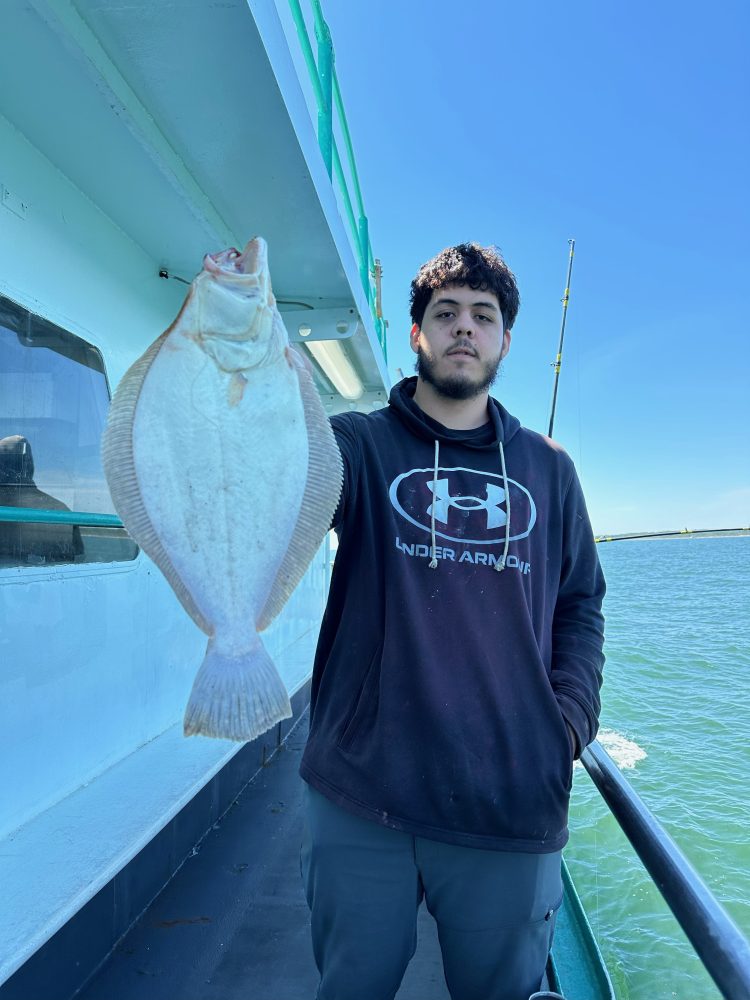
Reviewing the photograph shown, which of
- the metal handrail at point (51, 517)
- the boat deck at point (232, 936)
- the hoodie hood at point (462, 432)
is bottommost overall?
the boat deck at point (232, 936)

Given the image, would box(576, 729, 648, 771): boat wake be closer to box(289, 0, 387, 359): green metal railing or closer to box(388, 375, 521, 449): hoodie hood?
box(289, 0, 387, 359): green metal railing

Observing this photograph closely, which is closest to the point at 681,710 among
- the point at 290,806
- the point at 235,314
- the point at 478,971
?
the point at 290,806

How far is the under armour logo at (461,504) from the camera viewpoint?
67.7 inches

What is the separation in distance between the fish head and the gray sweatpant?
1.11m

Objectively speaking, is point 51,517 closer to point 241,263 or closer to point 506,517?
point 241,263

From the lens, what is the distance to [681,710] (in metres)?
11.2

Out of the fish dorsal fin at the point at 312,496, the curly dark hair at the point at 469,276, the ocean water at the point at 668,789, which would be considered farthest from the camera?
the ocean water at the point at 668,789

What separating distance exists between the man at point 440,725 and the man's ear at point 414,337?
30 centimetres

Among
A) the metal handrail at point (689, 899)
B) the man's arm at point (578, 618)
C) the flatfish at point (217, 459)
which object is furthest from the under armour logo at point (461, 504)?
the metal handrail at point (689, 899)

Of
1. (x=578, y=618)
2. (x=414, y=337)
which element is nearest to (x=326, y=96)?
(x=414, y=337)

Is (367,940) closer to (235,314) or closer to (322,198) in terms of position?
(235,314)

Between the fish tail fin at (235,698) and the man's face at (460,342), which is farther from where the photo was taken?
the man's face at (460,342)

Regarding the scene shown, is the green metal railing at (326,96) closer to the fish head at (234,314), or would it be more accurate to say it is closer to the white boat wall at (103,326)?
the white boat wall at (103,326)

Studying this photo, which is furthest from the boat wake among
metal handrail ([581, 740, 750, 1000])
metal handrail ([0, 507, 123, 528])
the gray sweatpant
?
metal handrail ([0, 507, 123, 528])
